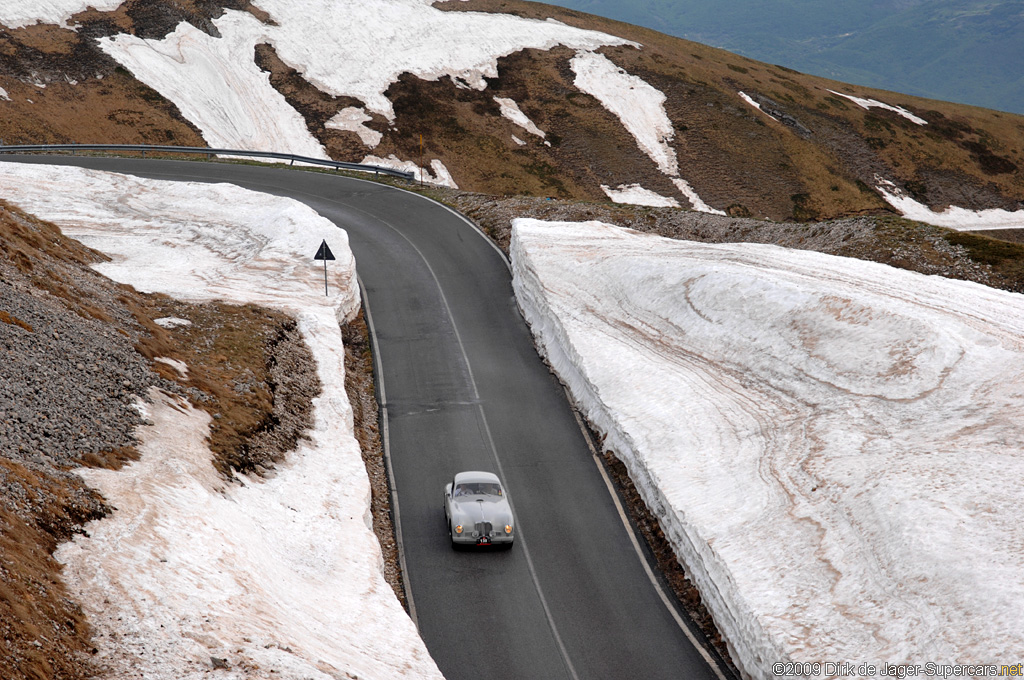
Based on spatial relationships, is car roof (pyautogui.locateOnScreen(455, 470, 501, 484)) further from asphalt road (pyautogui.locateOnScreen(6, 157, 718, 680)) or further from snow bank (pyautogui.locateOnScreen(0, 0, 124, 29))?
snow bank (pyautogui.locateOnScreen(0, 0, 124, 29))

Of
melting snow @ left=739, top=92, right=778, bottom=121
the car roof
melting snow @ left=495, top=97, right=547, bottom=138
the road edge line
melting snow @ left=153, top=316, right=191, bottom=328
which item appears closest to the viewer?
the road edge line

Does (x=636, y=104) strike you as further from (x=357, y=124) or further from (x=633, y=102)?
(x=357, y=124)

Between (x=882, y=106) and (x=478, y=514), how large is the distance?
103 metres

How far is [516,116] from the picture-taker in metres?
81.5

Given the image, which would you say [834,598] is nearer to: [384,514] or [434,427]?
[384,514]

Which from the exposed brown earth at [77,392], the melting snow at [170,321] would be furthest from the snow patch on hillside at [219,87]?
the melting snow at [170,321]

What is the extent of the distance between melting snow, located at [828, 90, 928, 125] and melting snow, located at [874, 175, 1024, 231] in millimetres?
19987

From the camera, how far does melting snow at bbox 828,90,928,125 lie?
98331 mm

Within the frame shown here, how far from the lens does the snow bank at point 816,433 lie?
1502 centimetres

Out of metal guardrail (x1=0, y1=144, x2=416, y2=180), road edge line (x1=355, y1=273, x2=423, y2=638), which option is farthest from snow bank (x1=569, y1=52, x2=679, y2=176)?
road edge line (x1=355, y1=273, x2=423, y2=638)

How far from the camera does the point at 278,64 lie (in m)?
80.2

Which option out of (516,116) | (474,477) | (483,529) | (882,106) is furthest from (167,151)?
(882,106)

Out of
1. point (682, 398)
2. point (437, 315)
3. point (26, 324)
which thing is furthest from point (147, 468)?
point (437, 315)

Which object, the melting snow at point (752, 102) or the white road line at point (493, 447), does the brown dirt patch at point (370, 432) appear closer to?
the white road line at point (493, 447)
